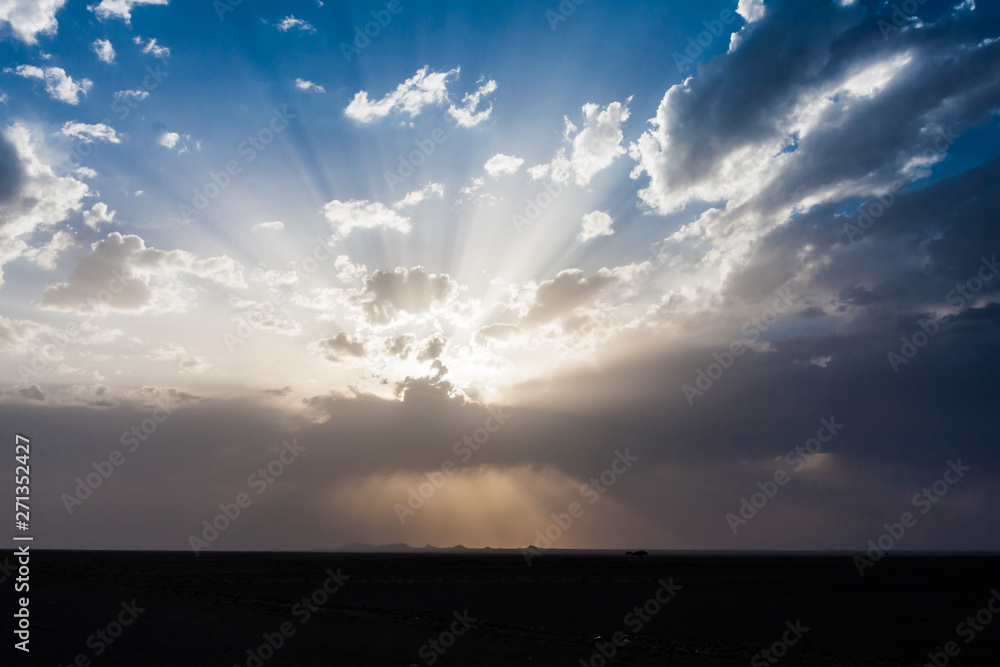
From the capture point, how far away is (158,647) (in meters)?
17.8

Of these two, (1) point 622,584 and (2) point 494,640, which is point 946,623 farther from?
(1) point 622,584

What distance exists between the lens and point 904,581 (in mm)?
53500

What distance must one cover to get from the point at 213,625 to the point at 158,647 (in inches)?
187

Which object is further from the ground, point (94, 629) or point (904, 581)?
point (94, 629)

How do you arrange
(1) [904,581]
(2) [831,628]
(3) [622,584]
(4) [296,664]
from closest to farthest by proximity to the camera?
(4) [296,664], (2) [831,628], (3) [622,584], (1) [904,581]

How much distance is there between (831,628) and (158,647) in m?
25.4

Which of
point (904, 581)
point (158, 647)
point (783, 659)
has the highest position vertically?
point (158, 647)

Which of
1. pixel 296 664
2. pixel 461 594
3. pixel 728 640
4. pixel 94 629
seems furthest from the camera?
pixel 461 594

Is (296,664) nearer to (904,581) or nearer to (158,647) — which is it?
(158,647)

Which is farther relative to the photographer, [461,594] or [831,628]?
[461,594]

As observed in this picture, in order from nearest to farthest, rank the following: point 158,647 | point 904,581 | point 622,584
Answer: point 158,647 < point 622,584 < point 904,581

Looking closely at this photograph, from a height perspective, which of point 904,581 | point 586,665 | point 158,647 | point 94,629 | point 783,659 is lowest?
point 904,581

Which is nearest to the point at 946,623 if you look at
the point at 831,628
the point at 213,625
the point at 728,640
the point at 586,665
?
the point at 831,628

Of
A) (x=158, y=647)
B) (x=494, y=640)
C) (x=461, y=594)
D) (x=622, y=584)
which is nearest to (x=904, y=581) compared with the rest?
(x=622, y=584)
